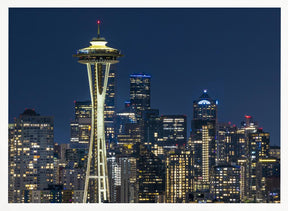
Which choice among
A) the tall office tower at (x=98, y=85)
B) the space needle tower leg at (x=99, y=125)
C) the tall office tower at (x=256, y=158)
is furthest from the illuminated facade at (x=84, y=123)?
the tall office tower at (x=98, y=85)

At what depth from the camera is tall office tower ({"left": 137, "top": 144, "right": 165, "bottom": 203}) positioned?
24459mm

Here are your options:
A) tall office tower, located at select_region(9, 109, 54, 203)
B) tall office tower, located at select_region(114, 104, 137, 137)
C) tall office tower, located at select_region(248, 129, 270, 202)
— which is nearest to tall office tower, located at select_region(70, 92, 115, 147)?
tall office tower, located at select_region(114, 104, 137, 137)

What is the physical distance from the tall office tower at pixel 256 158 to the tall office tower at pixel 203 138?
1.32 m

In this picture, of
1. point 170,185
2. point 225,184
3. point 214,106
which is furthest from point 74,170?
point 214,106

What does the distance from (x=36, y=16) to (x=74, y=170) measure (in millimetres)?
5522

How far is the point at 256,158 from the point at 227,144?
310 cm

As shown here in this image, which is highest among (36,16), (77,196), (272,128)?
(36,16)

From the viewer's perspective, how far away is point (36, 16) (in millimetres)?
26750

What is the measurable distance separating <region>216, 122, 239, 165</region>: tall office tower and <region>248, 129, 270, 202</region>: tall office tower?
0.56 meters

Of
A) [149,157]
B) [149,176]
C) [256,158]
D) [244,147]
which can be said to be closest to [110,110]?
[149,157]

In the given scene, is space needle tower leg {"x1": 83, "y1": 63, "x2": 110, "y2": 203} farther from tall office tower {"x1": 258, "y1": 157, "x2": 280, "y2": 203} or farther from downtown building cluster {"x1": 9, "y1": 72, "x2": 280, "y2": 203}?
tall office tower {"x1": 258, "y1": 157, "x2": 280, "y2": 203}

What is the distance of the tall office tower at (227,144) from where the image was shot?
27.3 meters

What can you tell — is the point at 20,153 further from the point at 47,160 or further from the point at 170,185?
the point at 170,185
